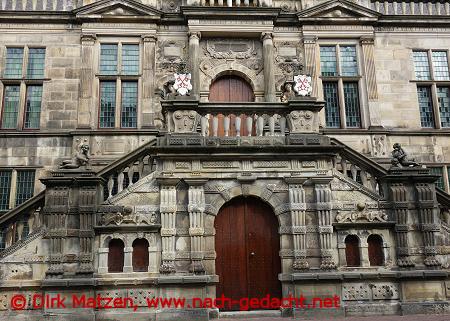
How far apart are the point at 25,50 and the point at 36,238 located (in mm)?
8363

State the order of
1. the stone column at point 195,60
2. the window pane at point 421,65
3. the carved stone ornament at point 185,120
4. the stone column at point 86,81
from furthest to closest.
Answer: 1. the window pane at point 421,65
2. the stone column at point 195,60
3. the stone column at point 86,81
4. the carved stone ornament at point 185,120

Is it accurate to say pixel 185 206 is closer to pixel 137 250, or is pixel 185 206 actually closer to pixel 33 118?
pixel 137 250

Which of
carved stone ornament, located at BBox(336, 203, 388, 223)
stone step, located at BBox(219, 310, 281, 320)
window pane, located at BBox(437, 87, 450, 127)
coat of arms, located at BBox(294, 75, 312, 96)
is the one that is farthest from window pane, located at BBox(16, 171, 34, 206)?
window pane, located at BBox(437, 87, 450, 127)

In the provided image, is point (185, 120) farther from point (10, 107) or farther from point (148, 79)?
point (10, 107)

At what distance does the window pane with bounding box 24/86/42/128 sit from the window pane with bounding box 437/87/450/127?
1373 cm

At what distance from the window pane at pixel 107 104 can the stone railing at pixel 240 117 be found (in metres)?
4.82

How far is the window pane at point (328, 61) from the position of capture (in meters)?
17.0

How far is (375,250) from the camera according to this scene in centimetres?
1134

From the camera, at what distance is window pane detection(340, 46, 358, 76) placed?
672 inches

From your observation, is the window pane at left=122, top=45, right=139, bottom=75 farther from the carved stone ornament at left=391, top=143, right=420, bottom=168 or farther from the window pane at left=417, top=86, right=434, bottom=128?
the window pane at left=417, top=86, right=434, bottom=128

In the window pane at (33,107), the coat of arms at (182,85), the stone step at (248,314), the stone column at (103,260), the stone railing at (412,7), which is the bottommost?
the stone step at (248,314)

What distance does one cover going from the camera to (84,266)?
34.3ft

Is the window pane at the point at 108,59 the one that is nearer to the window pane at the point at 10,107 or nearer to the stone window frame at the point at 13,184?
the window pane at the point at 10,107

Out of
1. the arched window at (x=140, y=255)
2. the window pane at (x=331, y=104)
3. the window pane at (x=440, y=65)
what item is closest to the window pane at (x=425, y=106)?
the window pane at (x=440, y=65)
